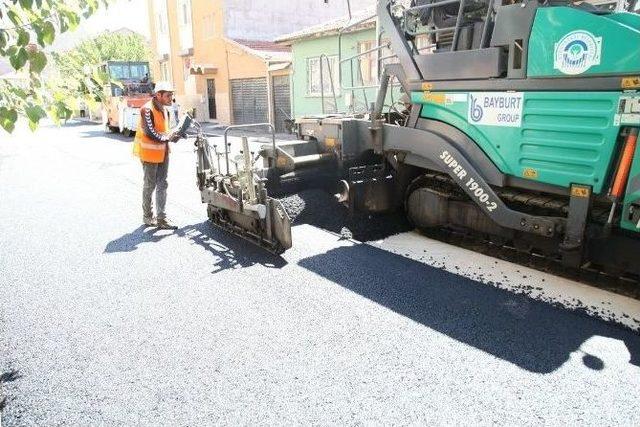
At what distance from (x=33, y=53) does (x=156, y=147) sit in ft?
13.1

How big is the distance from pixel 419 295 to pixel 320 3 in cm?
2501

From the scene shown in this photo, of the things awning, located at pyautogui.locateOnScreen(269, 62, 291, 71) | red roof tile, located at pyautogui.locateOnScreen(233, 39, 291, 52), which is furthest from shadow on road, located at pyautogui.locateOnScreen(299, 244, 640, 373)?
red roof tile, located at pyautogui.locateOnScreen(233, 39, 291, 52)

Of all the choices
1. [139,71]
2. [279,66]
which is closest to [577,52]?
[279,66]

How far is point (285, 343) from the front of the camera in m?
3.19

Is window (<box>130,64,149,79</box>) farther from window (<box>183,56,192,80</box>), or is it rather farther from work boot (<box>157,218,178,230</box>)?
work boot (<box>157,218,178,230</box>)

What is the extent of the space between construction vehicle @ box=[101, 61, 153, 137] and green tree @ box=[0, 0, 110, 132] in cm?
1565

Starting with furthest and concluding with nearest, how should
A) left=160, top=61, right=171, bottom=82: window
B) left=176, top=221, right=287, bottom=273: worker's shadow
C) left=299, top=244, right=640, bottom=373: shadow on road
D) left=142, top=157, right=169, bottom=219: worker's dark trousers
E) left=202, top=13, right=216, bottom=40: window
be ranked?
left=160, top=61, right=171, bottom=82: window < left=202, top=13, right=216, bottom=40: window < left=142, top=157, right=169, bottom=219: worker's dark trousers < left=176, top=221, right=287, bottom=273: worker's shadow < left=299, top=244, right=640, bottom=373: shadow on road

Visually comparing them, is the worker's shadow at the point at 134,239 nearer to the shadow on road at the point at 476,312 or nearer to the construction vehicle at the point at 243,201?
the construction vehicle at the point at 243,201

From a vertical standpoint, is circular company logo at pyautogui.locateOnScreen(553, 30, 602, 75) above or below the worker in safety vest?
above

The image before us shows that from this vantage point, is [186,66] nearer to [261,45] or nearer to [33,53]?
[261,45]

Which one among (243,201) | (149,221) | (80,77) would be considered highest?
(80,77)

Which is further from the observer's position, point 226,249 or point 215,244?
point 215,244

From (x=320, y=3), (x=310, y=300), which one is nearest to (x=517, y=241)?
(x=310, y=300)

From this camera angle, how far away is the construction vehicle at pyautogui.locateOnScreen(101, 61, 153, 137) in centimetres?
1739
